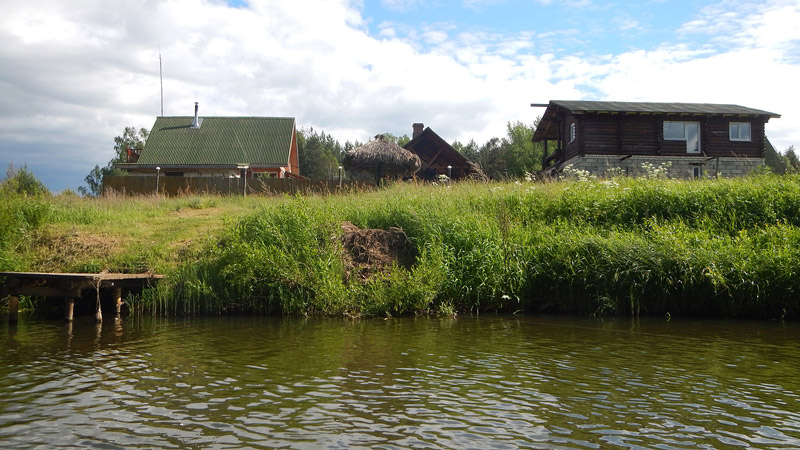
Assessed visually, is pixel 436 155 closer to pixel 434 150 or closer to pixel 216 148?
pixel 434 150

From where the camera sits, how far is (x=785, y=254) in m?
12.3

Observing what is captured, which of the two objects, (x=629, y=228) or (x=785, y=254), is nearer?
(x=785, y=254)

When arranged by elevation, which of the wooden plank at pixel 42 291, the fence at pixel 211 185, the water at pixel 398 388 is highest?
the fence at pixel 211 185

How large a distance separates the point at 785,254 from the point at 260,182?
18633 mm

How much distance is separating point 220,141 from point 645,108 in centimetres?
2560

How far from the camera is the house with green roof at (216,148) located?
3612 centimetres

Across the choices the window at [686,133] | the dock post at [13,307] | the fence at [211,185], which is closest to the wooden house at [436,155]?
the window at [686,133]

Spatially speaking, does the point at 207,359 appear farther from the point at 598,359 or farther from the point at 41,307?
the point at 41,307

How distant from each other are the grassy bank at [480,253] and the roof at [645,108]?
656 inches

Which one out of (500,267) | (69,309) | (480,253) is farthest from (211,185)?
(500,267)

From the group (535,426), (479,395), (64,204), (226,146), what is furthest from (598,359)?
(226,146)

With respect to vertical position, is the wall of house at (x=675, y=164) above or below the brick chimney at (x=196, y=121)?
below

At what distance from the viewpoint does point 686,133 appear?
33281 mm

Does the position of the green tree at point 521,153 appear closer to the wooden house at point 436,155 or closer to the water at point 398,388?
the wooden house at point 436,155
